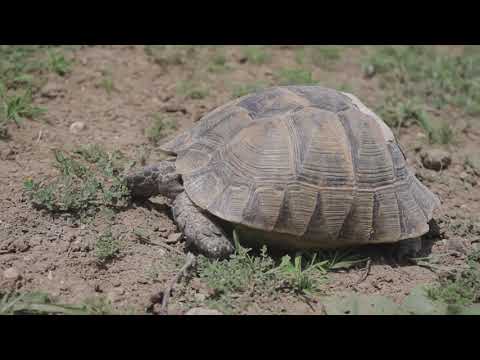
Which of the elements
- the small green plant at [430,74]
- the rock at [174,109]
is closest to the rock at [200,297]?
the rock at [174,109]

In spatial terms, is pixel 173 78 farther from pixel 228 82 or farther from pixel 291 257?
pixel 291 257

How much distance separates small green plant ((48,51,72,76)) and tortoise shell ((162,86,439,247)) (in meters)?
3.06

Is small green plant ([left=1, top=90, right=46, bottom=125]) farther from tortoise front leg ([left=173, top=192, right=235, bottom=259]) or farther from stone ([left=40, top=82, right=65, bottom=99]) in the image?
tortoise front leg ([left=173, top=192, right=235, bottom=259])

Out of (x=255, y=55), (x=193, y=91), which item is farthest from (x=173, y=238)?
(x=255, y=55)

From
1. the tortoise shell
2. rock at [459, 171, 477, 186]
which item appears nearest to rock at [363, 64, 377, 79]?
rock at [459, 171, 477, 186]

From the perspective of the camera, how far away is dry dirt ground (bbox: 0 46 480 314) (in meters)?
4.36

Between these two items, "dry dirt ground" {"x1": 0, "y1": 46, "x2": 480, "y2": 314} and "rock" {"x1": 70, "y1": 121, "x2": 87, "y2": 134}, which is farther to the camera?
"rock" {"x1": 70, "y1": 121, "x2": 87, "y2": 134}

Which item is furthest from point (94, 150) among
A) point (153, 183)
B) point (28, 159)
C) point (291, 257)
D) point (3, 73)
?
point (291, 257)

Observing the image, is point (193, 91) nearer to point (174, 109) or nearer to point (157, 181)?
point (174, 109)

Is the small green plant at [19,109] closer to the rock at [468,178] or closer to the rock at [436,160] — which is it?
the rock at [436,160]

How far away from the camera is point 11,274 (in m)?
4.23

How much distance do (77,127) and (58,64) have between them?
1.37m

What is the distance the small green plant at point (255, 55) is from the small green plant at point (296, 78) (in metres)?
0.62

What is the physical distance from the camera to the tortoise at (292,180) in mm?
4508
